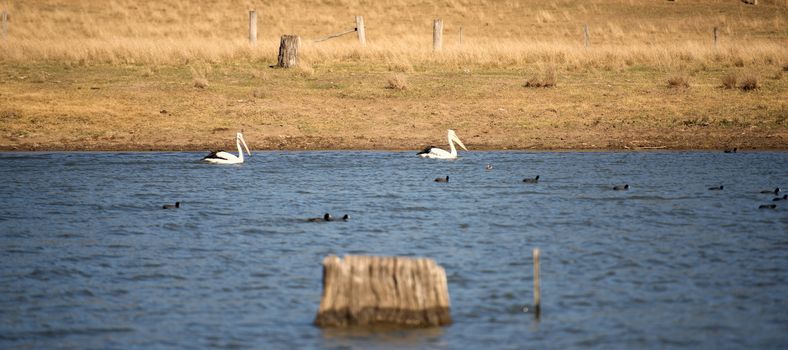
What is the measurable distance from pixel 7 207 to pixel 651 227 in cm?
939

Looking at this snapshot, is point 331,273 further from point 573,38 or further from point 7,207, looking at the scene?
point 573,38

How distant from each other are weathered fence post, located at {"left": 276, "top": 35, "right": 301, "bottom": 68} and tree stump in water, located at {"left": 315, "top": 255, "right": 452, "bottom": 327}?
70.5 ft

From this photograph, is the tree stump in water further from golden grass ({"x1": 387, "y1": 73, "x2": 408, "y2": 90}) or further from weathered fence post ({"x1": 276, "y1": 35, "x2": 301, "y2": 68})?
weathered fence post ({"x1": 276, "y1": 35, "x2": 301, "y2": 68})

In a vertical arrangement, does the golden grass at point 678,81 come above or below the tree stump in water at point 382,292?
above

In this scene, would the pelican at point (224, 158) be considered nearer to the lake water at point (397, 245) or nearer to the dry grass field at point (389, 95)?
the lake water at point (397, 245)

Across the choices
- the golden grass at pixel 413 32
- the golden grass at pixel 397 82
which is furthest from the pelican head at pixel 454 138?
the golden grass at pixel 413 32

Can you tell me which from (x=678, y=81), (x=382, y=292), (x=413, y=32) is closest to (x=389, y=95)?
(x=678, y=81)

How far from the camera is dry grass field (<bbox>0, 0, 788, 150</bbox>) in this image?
2462 cm

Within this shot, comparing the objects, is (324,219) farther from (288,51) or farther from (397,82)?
(288,51)

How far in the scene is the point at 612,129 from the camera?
82.6 feet

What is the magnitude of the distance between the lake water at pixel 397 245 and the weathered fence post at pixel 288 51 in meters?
8.54

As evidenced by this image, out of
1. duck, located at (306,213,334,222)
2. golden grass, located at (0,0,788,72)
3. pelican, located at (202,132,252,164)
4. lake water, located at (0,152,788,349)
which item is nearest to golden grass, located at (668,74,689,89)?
golden grass, located at (0,0,788,72)

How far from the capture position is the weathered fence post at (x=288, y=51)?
103ft

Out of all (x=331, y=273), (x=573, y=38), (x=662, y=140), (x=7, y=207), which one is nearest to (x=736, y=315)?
(x=331, y=273)
